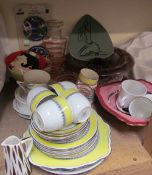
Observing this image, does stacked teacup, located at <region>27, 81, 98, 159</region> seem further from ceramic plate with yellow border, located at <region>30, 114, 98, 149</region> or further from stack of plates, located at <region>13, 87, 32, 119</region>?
stack of plates, located at <region>13, 87, 32, 119</region>

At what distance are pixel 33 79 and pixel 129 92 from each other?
0.26 m

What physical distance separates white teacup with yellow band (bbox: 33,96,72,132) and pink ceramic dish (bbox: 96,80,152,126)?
0.59 ft

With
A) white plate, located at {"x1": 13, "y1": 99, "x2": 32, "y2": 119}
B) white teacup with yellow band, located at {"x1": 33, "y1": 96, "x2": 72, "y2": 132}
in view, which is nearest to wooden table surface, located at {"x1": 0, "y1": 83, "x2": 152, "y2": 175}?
white plate, located at {"x1": 13, "y1": 99, "x2": 32, "y2": 119}

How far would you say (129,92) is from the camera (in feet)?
2.16

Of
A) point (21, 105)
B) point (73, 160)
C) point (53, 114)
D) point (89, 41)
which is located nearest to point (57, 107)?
point (53, 114)

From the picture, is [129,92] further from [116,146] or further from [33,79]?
[33,79]

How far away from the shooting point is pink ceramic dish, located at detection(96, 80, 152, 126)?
0.61 m

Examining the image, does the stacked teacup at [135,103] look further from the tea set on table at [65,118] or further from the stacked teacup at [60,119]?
the stacked teacup at [60,119]

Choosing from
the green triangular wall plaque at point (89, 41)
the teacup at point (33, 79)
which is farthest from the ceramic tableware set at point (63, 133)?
the green triangular wall plaque at point (89, 41)

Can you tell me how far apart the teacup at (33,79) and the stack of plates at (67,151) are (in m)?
0.14

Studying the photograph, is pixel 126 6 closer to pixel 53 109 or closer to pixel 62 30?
pixel 62 30

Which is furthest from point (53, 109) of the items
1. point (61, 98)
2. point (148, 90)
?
point (148, 90)

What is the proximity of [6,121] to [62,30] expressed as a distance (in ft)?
1.21

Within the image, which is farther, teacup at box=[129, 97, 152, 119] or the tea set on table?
teacup at box=[129, 97, 152, 119]
